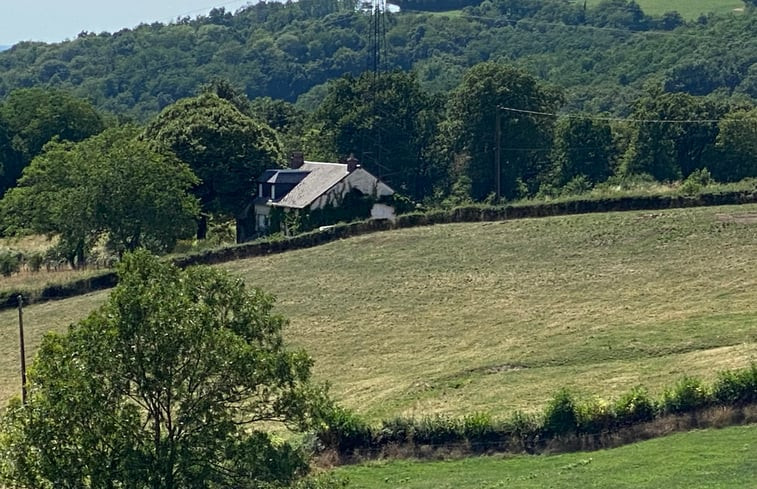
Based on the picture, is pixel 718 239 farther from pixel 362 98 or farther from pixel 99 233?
pixel 362 98

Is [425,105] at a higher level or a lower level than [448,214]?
higher

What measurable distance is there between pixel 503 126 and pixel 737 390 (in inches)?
2331

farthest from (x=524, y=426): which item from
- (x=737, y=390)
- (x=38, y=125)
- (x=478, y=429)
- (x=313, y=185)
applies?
(x=38, y=125)

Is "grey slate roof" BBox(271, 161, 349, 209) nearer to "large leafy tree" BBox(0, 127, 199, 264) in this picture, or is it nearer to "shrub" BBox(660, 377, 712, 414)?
"large leafy tree" BBox(0, 127, 199, 264)

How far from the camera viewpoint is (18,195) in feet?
251

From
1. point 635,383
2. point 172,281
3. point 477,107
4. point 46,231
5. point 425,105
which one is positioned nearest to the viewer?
point 172,281

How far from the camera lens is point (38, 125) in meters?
98.8

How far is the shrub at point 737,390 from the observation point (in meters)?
31.8

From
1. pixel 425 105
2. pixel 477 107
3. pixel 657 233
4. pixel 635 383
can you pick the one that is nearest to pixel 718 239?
pixel 657 233

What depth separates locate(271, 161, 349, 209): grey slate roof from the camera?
6981 cm

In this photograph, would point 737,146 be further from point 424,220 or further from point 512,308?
point 512,308

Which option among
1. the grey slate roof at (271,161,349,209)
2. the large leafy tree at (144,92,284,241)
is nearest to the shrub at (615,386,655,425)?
the grey slate roof at (271,161,349,209)

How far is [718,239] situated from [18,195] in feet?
144

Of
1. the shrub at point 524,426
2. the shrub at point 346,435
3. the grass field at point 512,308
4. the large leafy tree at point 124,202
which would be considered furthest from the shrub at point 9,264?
the shrub at point 524,426
